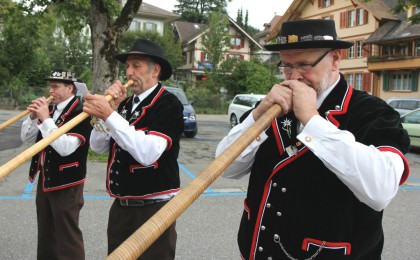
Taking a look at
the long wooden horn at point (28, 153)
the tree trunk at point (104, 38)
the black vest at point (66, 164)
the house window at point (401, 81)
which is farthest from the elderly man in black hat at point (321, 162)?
the house window at point (401, 81)

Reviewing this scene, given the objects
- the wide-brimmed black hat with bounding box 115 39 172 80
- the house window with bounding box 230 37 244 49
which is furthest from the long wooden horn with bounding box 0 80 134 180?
the house window with bounding box 230 37 244 49

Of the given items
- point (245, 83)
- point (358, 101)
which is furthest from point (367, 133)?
point (245, 83)

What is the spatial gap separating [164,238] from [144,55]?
1.33 metres

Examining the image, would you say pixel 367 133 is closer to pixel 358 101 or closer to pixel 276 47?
pixel 358 101

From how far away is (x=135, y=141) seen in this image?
2.61 metres

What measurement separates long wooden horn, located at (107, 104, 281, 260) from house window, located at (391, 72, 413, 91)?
3172 cm

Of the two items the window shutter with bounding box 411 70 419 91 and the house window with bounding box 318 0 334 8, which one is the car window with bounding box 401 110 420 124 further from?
the house window with bounding box 318 0 334 8

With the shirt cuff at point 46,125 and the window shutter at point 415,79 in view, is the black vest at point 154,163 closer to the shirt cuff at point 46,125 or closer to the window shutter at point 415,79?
the shirt cuff at point 46,125

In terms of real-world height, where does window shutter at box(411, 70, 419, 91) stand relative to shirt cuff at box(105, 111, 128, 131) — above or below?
above

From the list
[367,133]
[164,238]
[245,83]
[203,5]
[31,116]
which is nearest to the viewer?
[367,133]

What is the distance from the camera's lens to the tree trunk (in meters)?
9.59

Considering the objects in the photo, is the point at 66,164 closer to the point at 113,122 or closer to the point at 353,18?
the point at 113,122

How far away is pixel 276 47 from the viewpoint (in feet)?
6.51

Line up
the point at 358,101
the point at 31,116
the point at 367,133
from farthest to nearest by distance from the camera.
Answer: the point at 31,116, the point at 358,101, the point at 367,133
